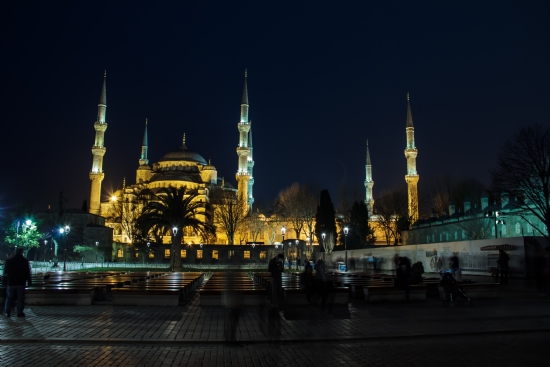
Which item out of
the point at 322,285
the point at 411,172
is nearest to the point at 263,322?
the point at 322,285

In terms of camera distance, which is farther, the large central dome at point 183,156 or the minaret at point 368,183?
the large central dome at point 183,156

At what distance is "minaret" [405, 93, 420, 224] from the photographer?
7169cm

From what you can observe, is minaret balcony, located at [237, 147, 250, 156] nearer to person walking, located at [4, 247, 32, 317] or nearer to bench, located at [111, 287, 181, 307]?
bench, located at [111, 287, 181, 307]

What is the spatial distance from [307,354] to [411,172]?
243ft

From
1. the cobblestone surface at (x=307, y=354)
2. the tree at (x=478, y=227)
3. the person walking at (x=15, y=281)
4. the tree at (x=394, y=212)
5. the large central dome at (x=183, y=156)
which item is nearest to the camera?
the cobblestone surface at (x=307, y=354)

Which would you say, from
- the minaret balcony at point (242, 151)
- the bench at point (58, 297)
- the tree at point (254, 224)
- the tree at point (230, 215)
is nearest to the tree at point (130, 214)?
the tree at point (230, 215)

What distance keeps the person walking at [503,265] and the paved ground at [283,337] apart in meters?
5.65

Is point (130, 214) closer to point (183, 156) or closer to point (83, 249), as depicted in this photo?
point (83, 249)

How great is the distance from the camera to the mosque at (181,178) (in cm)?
7319

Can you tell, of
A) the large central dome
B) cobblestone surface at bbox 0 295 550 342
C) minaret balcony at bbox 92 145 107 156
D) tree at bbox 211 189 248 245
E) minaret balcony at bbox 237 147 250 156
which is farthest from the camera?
the large central dome

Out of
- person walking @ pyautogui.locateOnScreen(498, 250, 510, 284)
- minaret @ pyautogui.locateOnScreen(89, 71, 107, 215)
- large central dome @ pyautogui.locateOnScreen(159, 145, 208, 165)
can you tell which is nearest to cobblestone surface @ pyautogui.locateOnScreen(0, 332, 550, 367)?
person walking @ pyautogui.locateOnScreen(498, 250, 510, 284)

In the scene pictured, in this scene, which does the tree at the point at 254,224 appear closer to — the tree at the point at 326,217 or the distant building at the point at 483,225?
the tree at the point at 326,217

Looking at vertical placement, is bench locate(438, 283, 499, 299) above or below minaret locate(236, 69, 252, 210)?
below

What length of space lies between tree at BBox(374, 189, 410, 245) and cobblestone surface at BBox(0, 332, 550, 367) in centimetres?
5533
